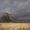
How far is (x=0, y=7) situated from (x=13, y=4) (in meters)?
0.13

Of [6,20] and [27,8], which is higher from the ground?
[27,8]

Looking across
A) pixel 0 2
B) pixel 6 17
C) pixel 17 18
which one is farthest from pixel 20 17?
pixel 0 2

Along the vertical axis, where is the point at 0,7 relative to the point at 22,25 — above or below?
above

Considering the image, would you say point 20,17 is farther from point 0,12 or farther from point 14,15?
point 0,12

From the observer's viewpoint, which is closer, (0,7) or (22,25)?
(22,25)

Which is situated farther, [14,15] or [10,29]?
[14,15]

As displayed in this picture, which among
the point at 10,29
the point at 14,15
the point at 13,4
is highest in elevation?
the point at 13,4

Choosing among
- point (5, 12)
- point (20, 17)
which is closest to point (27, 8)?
point (20, 17)

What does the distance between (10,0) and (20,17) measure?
192 millimetres

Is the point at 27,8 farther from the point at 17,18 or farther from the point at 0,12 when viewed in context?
the point at 0,12

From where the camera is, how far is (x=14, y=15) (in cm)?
52

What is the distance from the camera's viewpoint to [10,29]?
0.42 metres

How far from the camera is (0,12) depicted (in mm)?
524

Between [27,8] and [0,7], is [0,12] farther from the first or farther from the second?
[27,8]
